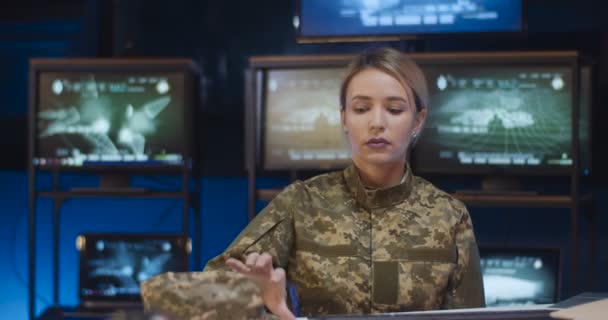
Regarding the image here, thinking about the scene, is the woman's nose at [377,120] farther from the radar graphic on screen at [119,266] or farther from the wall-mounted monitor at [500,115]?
the radar graphic on screen at [119,266]

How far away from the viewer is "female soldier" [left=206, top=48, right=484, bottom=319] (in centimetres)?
139

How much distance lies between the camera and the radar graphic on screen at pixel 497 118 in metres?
2.88

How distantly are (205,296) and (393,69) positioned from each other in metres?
0.83

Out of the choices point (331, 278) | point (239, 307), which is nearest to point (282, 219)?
point (331, 278)

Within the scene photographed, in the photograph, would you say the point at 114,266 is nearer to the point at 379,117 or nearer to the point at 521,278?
the point at 521,278

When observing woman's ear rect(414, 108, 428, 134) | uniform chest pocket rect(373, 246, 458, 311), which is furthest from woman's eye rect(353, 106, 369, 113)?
uniform chest pocket rect(373, 246, 458, 311)

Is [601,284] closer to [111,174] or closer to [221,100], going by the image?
[221,100]

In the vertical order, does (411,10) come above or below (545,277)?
above

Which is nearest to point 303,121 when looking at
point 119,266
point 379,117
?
point 119,266

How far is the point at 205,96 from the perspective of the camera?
143 inches

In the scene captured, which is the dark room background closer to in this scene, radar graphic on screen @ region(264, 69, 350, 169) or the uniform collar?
radar graphic on screen @ region(264, 69, 350, 169)

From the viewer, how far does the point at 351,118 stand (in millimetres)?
1424

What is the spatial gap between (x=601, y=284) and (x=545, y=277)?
2.40 feet

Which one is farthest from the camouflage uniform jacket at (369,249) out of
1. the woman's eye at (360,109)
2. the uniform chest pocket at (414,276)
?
the woman's eye at (360,109)
